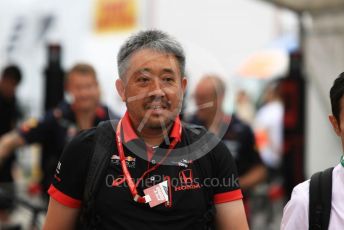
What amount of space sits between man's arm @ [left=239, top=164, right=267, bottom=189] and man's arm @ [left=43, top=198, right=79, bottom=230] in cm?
280

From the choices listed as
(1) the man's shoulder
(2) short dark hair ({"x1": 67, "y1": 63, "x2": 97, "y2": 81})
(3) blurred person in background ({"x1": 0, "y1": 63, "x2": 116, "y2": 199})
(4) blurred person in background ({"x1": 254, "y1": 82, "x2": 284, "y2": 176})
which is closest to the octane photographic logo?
(1) the man's shoulder

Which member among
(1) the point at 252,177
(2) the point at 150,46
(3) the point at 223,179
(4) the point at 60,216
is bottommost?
(1) the point at 252,177

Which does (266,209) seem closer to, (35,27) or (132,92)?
(35,27)

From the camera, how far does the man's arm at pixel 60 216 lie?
265 centimetres

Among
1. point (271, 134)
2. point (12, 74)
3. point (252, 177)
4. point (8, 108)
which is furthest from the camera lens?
point (271, 134)

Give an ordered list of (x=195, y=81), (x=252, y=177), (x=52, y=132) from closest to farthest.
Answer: (x=195, y=81)
(x=52, y=132)
(x=252, y=177)

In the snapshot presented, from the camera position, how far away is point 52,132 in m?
5.00

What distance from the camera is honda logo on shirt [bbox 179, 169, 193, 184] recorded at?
2.58 m

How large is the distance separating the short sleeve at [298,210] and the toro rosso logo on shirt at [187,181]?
0.33 meters

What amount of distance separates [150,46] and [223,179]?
541 mm

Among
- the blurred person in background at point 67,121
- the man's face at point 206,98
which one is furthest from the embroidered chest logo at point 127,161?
the blurred person in background at point 67,121

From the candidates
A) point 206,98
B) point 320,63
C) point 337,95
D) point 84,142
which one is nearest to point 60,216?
point 84,142

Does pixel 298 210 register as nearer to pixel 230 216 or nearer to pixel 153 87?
pixel 230 216

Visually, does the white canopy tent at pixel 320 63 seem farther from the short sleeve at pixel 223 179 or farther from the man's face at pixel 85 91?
the short sleeve at pixel 223 179
